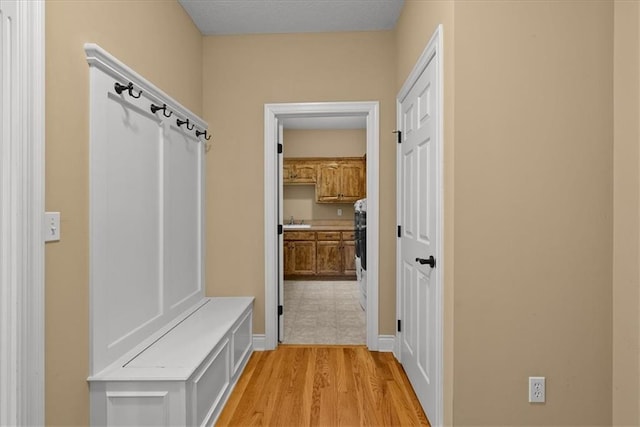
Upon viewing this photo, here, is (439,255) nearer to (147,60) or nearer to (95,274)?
(95,274)

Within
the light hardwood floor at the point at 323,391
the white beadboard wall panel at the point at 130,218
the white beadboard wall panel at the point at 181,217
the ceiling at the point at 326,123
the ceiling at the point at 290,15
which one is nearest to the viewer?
the white beadboard wall panel at the point at 130,218

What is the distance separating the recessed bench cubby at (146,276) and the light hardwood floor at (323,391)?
0.51ft

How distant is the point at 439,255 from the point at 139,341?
1.67m

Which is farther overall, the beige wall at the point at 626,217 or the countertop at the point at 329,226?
the countertop at the point at 329,226

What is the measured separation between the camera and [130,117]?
75.8 inches

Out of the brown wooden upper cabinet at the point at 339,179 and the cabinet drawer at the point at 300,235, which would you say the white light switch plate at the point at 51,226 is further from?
the brown wooden upper cabinet at the point at 339,179

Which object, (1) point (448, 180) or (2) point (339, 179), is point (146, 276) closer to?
(1) point (448, 180)

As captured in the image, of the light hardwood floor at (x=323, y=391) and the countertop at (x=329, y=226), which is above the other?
the countertop at (x=329, y=226)

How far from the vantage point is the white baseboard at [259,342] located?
3078 millimetres

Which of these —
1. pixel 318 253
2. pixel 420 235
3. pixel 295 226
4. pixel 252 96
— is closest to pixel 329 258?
pixel 318 253

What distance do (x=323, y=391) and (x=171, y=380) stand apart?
107 centimetres

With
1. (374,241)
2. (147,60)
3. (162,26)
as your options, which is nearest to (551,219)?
(374,241)

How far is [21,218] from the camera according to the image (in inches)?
49.1

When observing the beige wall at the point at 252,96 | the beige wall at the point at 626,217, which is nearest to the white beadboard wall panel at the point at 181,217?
the beige wall at the point at 252,96
